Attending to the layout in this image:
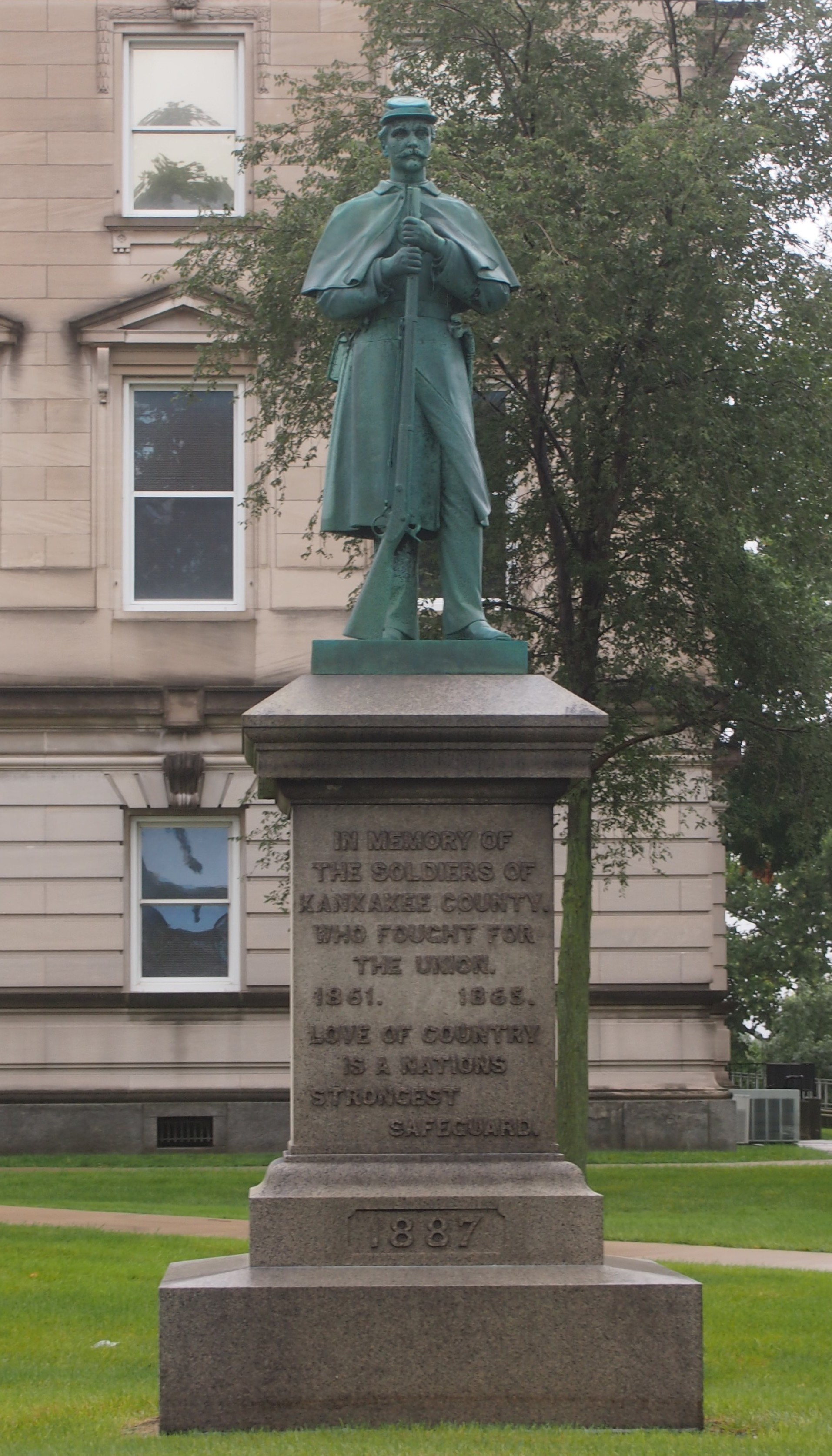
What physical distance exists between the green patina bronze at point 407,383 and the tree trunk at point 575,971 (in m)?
8.38

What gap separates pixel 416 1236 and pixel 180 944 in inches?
684

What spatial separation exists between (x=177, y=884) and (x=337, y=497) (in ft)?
53.4

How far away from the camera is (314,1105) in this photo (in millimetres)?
8273

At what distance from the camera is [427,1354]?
301 inches

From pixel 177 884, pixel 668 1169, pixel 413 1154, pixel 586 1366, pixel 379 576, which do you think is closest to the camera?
pixel 586 1366

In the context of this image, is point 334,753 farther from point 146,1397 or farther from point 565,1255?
point 146,1397

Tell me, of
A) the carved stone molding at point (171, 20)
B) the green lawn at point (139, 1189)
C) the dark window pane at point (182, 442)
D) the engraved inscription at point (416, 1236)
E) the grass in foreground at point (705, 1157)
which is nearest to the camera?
the engraved inscription at point (416, 1236)

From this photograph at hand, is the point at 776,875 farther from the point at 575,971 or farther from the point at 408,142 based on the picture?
the point at 408,142

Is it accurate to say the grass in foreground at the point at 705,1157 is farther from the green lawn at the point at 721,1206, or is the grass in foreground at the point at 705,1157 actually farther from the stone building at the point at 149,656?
the green lawn at the point at 721,1206

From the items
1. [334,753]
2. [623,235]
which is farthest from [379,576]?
[623,235]

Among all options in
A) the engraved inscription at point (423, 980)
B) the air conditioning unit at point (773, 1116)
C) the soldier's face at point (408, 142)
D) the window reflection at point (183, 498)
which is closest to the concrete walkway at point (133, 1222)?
the engraved inscription at point (423, 980)

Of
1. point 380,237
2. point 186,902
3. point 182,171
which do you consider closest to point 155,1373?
point 380,237

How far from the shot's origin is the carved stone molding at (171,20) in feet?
84.6

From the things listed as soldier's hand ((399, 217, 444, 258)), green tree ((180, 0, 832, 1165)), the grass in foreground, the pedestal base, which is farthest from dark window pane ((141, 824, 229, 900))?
the pedestal base
